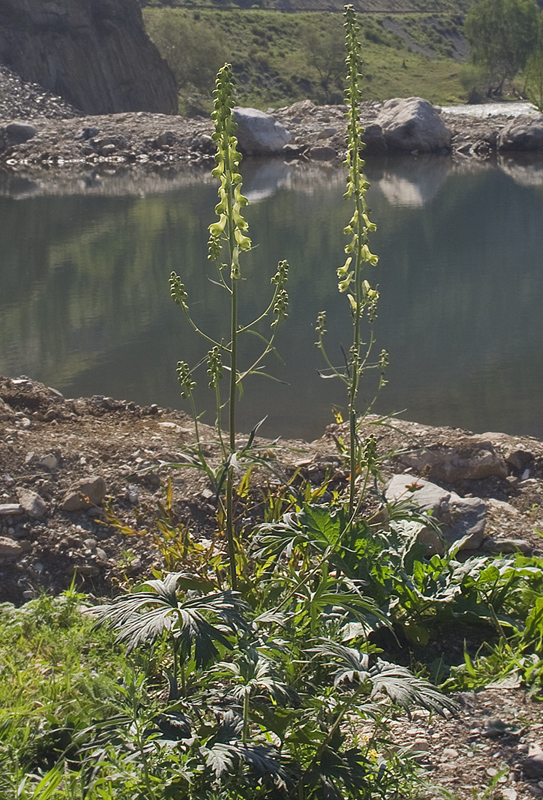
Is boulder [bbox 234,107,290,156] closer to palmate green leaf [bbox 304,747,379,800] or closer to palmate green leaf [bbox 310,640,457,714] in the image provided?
palmate green leaf [bbox 310,640,457,714]

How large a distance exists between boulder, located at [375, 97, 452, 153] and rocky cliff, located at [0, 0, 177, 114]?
2651 centimetres

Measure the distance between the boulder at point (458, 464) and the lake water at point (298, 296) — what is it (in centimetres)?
240

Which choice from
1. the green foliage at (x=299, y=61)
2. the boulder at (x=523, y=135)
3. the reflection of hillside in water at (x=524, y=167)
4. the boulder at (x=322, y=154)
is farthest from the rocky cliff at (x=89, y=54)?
the reflection of hillside in water at (x=524, y=167)

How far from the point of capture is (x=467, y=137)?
41.9m

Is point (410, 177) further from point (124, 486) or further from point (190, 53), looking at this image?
point (190, 53)

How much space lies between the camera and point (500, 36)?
3728 inches

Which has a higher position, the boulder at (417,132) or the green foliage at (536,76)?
the green foliage at (536,76)

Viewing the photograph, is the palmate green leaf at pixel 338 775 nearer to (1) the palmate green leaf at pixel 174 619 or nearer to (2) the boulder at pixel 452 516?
(1) the palmate green leaf at pixel 174 619

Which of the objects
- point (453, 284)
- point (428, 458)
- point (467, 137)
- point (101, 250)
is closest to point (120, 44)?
point (467, 137)

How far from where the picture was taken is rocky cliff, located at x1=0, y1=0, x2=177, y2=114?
188 ft

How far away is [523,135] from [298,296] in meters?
29.1

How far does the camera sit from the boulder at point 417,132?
40.9 m

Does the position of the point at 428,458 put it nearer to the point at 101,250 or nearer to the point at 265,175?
the point at 101,250

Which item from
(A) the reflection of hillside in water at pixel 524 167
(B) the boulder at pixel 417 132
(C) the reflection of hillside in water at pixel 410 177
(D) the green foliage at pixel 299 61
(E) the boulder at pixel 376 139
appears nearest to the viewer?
(C) the reflection of hillside in water at pixel 410 177
